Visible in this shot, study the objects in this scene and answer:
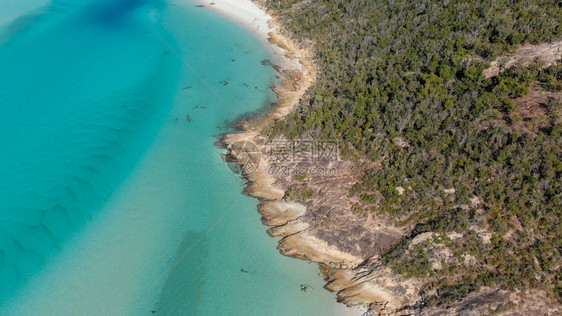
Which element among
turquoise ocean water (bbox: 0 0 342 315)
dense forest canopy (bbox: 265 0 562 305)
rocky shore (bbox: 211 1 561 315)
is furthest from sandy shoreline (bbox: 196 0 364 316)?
dense forest canopy (bbox: 265 0 562 305)

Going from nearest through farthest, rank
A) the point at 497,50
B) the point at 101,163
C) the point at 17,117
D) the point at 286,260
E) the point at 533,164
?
the point at 533,164 < the point at 286,260 < the point at 101,163 < the point at 497,50 < the point at 17,117

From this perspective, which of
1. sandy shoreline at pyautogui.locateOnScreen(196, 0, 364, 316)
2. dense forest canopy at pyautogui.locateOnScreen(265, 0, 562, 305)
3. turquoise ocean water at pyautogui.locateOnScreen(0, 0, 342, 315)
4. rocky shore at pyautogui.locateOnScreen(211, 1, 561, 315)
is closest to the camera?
rocky shore at pyautogui.locateOnScreen(211, 1, 561, 315)

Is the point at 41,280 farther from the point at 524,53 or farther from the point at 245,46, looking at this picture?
the point at 524,53

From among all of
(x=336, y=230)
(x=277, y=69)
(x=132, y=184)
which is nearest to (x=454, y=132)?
(x=336, y=230)

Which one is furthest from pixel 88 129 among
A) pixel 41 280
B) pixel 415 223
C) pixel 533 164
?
pixel 533 164

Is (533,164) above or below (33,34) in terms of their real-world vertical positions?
below

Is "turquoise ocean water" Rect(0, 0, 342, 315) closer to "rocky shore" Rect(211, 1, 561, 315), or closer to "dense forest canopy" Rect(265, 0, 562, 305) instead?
"rocky shore" Rect(211, 1, 561, 315)
